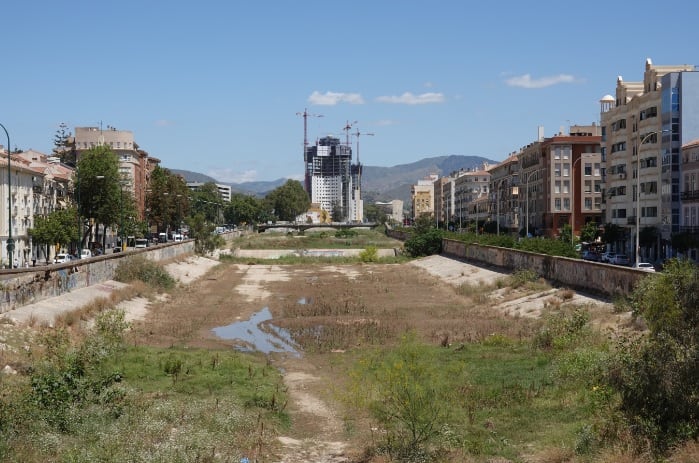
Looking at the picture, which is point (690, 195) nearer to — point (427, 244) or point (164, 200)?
point (427, 244)

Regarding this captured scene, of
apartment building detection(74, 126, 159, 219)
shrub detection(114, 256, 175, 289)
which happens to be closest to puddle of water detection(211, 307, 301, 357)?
Answer: shrub detection(114, 256, 175, 289)

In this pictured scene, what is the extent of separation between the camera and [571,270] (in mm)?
51938

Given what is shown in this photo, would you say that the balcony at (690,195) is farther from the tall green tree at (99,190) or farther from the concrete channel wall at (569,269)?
the tall green tree at (99,190)

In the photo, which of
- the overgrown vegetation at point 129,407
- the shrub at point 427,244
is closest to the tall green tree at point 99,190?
the shrub at point 427,244

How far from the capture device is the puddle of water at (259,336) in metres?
39.3

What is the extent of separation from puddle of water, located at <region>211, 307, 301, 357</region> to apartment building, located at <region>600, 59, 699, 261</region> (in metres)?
34.4

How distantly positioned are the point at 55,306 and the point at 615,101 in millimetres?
69097

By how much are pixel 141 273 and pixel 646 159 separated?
1909 inches

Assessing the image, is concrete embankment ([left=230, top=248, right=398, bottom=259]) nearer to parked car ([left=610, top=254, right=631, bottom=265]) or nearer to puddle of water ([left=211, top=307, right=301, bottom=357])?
parked car ([left=610, top=254, right=631, bottom=265])

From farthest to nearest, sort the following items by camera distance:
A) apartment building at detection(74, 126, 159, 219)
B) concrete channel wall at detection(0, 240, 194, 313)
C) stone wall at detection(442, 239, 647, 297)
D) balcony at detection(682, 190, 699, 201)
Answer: apartment building at detection(74, 126, 159, 219), balcony at detection(682, 190, 699, 201), stone wall at detection(442, 239, 647, 297), concrete channel wall at detection(0, 240, 194, 313)

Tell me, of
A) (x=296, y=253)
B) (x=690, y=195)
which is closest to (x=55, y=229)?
(x=690, y=195)

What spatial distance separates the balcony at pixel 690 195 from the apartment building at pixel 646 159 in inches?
76.6

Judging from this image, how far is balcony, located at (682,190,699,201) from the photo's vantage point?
226ft

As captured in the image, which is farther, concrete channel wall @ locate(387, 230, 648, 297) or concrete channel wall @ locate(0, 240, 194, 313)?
concrete channel wall @ locate(387, 230, 648, 297)
